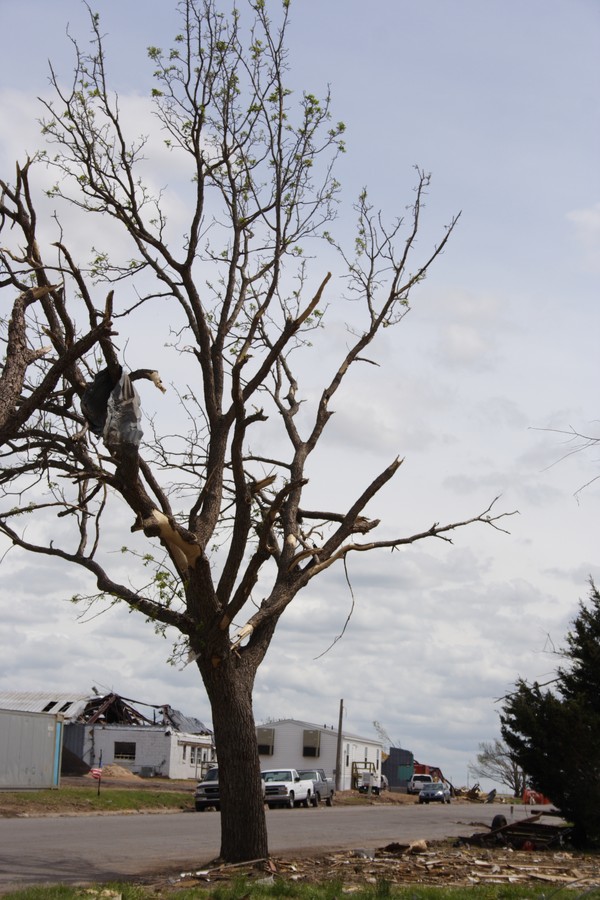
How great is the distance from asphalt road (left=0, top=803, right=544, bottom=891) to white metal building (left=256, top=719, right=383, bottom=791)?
32.4 metres

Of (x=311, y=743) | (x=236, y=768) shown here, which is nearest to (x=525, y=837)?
(x=236, y=768)

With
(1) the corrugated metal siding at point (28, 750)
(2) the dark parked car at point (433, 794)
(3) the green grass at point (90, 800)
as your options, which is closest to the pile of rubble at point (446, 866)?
(3) the green grass at point (90, 800)

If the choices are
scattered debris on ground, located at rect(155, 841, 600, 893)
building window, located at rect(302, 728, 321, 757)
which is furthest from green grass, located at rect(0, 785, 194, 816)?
building window, located at rect(302, 728, 321, 757)

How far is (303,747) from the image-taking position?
6450cm

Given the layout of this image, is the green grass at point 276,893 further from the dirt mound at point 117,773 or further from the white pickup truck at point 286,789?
the dirt mound at point 117,773

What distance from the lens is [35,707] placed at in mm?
53469

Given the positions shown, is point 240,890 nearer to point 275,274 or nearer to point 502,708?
point 275,274

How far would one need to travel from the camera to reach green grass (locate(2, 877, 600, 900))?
33.4 feet

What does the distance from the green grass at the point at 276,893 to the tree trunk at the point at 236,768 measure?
1.62m

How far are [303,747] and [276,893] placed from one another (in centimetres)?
5578

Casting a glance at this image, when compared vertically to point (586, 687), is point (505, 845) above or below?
below

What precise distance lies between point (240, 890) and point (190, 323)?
26.5 ft

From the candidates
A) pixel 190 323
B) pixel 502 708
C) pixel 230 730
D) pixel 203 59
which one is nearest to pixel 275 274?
pixel 190 323

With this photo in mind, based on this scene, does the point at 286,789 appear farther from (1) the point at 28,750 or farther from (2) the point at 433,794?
(2) the point at 433,794
